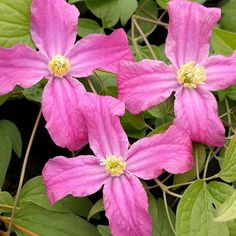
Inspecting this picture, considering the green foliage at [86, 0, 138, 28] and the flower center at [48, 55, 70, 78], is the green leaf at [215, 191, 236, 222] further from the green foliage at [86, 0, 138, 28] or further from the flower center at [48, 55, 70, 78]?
the green foliage at [86, 0, 138, 28]

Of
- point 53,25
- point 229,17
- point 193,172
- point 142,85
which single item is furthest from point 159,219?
point 229,17

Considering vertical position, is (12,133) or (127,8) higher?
(127,8)

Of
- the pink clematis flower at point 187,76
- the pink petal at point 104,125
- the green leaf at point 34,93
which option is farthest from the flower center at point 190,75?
the green leaf at point 34,93

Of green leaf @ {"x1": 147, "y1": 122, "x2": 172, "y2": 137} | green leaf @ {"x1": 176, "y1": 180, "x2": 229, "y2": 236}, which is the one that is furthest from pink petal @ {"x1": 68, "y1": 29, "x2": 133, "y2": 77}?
green leaf @ {"x1": 176, "y1": 180, "x2": 229, "y2": 236}

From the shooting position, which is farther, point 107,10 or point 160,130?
point 107,10

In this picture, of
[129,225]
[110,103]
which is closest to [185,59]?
[110,103]

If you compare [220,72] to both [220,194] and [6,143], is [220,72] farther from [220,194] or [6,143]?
[6,143]

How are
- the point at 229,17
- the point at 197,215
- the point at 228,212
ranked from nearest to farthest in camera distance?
the point at 228,212 < the point at 197,215 < the point at 229,17
